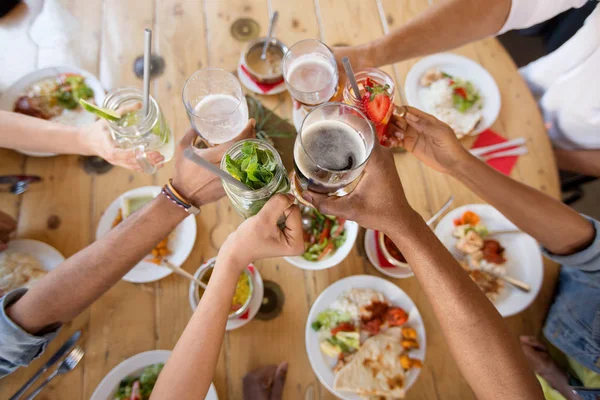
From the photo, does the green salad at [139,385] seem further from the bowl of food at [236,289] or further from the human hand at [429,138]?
the human hand at [429,138]

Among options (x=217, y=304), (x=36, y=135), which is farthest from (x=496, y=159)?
(x=36, y=135)

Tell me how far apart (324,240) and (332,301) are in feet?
0.96

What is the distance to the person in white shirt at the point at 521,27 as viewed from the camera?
6.59ft

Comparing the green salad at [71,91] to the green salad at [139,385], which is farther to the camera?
the green salad at [71,91]

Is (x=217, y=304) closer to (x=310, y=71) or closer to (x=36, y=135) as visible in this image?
(x=310, y=71)

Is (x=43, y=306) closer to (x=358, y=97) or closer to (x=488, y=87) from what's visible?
(x=358, y=97)

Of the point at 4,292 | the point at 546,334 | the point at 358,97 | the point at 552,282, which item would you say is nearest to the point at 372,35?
the point at 358,97

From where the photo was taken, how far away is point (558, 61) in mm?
2305

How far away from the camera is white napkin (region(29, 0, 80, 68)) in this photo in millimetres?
2246

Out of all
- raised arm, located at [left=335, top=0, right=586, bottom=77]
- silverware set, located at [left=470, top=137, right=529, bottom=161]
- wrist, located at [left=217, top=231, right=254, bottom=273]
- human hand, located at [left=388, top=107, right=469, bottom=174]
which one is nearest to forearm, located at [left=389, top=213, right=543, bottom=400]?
human hand, located at [left=388, top=107, right=469, bottom=174]

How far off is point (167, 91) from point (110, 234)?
0.92 m

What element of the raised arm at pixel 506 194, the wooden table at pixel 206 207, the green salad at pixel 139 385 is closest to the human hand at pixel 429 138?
the raised arm at pixel 506 194

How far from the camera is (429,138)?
5.92 ft

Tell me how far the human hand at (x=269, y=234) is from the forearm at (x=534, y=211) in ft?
2.99
